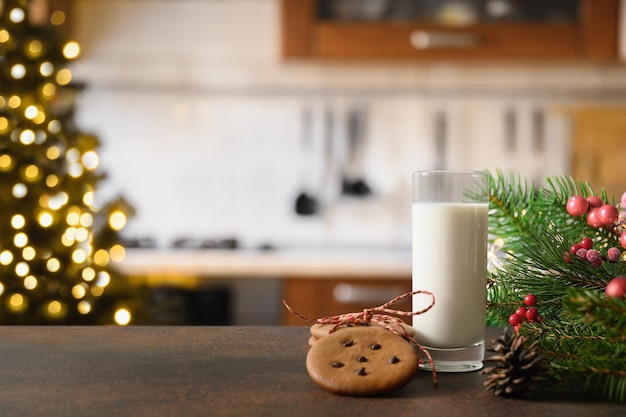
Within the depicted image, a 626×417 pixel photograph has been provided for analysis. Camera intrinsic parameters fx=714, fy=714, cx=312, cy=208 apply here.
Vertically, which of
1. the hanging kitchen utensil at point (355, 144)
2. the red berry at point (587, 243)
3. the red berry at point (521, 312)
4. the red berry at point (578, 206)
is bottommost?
the red berry at point (521, 312)

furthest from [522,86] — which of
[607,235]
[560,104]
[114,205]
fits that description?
[607,235]

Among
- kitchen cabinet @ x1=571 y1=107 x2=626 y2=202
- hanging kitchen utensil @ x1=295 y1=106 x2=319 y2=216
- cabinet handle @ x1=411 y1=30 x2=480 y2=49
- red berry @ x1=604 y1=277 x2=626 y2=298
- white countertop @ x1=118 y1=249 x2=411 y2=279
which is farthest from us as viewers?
hanging kitchen utensil @ x1=295 y1=106 x2=319 y2=216

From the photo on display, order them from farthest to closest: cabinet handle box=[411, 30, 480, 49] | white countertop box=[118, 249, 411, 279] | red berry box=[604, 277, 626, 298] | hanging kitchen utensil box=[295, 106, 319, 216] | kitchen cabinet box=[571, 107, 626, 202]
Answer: hanging kitchen utensil box=[295, 106, 319, 216]
kitchen cabinet box=[571, 107, 626, 202]
cabinet handle box=[411, 30, 480, 49]
white countertop box=[118, 249, 411, 279]
red berry box=[604, 277, 626, 298]

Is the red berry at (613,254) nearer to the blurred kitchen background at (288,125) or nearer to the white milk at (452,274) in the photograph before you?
the white milk at (452,274)

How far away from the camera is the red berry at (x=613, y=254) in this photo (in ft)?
2.05

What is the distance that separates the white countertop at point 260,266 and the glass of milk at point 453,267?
186cm

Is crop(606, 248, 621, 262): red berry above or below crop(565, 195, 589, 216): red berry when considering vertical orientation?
below

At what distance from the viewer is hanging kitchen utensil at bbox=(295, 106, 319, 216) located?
301 cm

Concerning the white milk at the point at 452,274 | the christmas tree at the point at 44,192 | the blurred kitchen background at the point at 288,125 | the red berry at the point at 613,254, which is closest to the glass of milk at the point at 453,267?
the white milk at the point at 452,274

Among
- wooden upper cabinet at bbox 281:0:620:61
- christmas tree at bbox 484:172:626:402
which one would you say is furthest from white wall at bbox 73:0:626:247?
christmas tree at bbox 484:172:626:402

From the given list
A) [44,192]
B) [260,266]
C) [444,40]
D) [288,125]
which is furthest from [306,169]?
[44,192]

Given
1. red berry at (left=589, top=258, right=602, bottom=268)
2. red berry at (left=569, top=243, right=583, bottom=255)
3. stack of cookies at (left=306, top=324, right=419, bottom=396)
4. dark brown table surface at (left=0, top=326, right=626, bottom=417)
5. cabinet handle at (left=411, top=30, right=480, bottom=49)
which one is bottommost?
dark brown table surface at (left=0, top=326, right=626, bottom=417)

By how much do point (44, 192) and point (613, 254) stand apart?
181cm

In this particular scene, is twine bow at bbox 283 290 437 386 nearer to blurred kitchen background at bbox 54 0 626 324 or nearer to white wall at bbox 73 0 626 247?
blurred kitchen background at bbox 54 0 626 324
